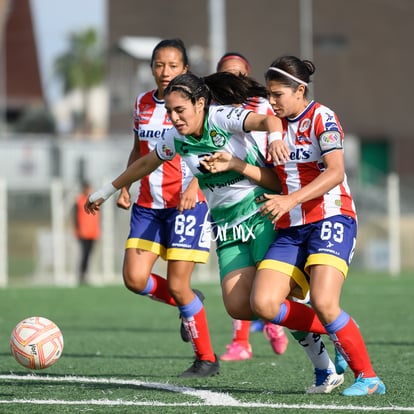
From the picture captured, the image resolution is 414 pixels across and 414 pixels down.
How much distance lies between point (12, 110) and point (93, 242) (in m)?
42.4

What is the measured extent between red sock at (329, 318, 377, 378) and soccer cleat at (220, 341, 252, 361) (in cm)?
253

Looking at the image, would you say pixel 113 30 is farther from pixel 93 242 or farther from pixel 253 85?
pixel 253 85

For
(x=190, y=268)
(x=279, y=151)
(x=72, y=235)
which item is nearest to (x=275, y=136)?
(x=279, y=151)

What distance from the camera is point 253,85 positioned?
269 inches

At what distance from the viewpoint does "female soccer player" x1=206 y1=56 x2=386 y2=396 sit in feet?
20.0

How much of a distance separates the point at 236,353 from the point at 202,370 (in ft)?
3.96

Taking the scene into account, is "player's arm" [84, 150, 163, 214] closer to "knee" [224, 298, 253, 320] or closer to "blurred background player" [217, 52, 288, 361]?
"knee" [224, 298, 253, 320]

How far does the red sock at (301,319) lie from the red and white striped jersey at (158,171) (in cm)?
180

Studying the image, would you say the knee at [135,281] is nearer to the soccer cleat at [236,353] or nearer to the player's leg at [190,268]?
the player's leg at [190,268]

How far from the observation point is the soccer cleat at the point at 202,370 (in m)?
7.47

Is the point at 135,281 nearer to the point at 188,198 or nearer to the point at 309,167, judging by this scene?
the point at 188,198

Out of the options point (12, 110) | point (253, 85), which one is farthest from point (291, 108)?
point (12, 110)

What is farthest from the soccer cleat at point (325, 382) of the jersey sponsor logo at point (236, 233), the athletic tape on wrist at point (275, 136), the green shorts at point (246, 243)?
the athletic tape on wrist at point (275, 136)

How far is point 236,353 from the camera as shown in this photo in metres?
8.68
